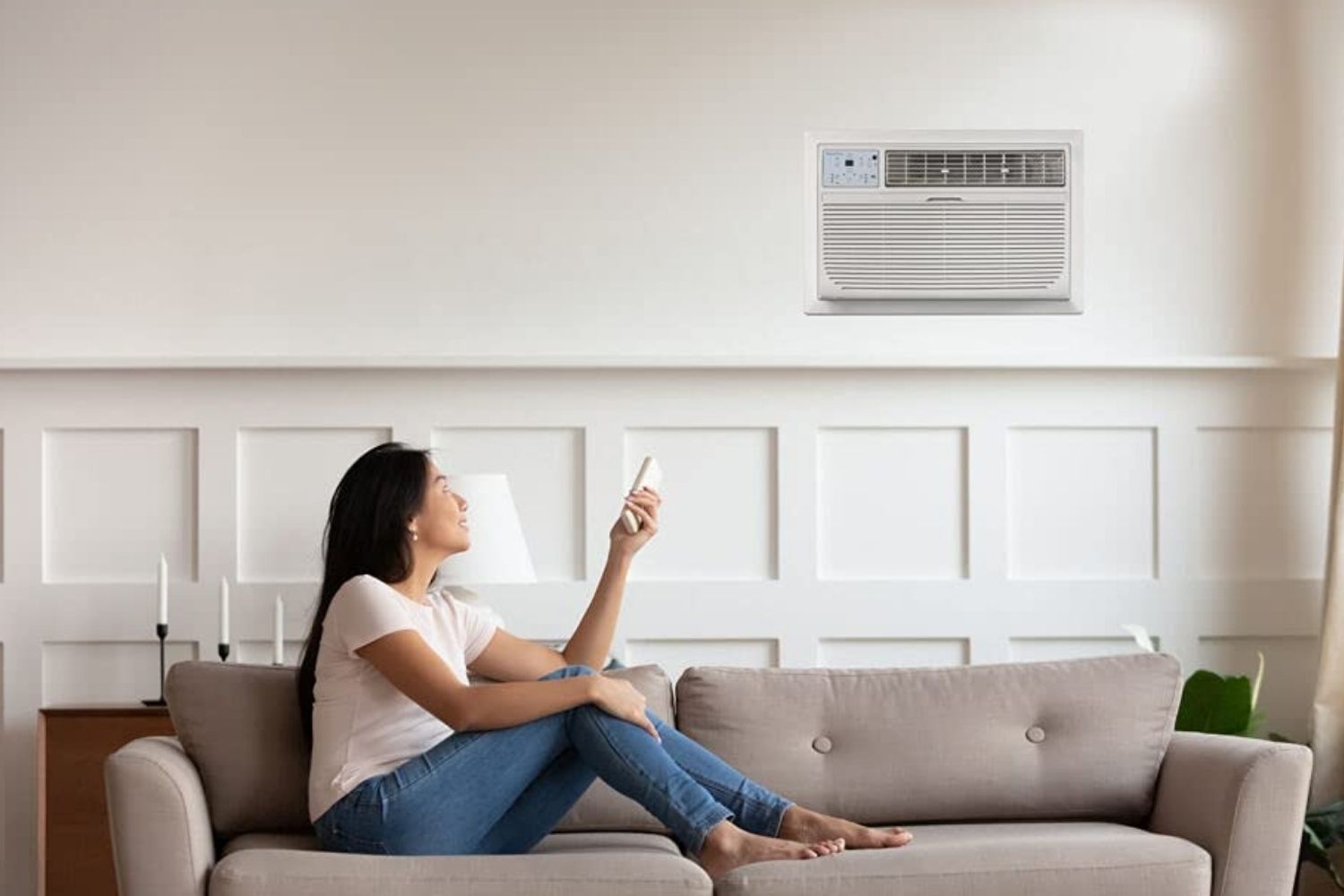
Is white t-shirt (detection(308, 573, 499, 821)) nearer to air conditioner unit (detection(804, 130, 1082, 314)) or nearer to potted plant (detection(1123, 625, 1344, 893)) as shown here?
air conditioner unit (detection(804, 130, 1082, 314))

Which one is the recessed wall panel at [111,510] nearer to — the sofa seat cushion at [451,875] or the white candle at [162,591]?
the white candle at [162,591]

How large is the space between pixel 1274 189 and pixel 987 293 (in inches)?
28.6

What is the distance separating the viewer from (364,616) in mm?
2949

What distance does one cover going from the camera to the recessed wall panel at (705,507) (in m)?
4.10

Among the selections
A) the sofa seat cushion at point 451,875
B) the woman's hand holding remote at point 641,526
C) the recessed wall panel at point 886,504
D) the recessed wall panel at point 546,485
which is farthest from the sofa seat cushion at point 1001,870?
the recessed wall panel at point 546,485

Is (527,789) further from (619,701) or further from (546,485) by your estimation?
(546,485)

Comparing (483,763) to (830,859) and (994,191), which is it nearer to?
(830,859)

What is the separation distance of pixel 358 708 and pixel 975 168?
199 centimetres

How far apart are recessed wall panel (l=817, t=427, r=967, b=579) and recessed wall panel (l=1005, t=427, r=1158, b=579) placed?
0.13 meters

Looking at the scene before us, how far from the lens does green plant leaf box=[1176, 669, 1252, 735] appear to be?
12.5 ft

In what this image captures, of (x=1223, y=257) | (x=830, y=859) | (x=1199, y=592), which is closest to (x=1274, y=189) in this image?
(x=1223, y=257)

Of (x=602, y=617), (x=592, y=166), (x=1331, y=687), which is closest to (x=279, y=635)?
(x=602, y=617)

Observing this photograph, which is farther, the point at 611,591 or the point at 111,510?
the point at 111,510

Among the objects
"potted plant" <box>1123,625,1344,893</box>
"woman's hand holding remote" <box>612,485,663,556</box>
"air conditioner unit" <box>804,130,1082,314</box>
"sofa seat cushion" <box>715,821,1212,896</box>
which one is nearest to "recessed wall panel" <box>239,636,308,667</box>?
"woman's hand holding remote" <box>612,485,663,556</box>
